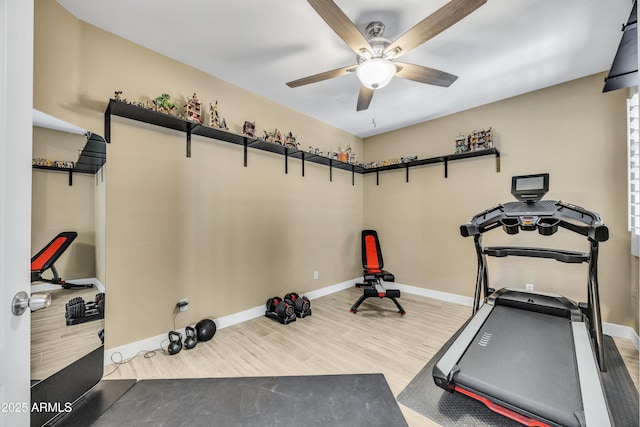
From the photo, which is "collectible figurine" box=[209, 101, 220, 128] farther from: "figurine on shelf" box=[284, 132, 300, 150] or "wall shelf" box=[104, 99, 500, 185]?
"figurine on shelf" box=[284, 132, 300, 150]

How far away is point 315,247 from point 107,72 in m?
3.16

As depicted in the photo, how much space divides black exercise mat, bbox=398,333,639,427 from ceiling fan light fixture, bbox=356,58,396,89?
2395 mm

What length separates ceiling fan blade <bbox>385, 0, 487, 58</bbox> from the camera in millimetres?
1435

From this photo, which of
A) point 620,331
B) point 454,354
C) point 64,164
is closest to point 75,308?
point 64,164

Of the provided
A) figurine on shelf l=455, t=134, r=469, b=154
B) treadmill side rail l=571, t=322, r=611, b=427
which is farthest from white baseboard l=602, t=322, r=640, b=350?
figurine on shelf l=455, t=134, r=469, b=154

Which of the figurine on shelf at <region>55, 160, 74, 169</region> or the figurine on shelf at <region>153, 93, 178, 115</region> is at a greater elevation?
the figurine on shelf at <region>153, 93, 178, 115</region>

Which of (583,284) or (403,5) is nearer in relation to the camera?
(403,5)

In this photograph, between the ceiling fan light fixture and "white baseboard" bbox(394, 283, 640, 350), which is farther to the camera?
"white baseboard" bbox(394, 283, 640, 350)

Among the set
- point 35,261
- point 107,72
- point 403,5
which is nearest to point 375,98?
point 403,5

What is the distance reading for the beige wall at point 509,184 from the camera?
276 centimetres

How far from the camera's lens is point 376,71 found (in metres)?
1.98

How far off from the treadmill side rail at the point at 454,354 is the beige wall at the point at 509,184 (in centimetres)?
135

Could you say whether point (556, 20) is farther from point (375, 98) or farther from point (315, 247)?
point (315, 247)

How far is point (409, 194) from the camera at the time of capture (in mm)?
4355
